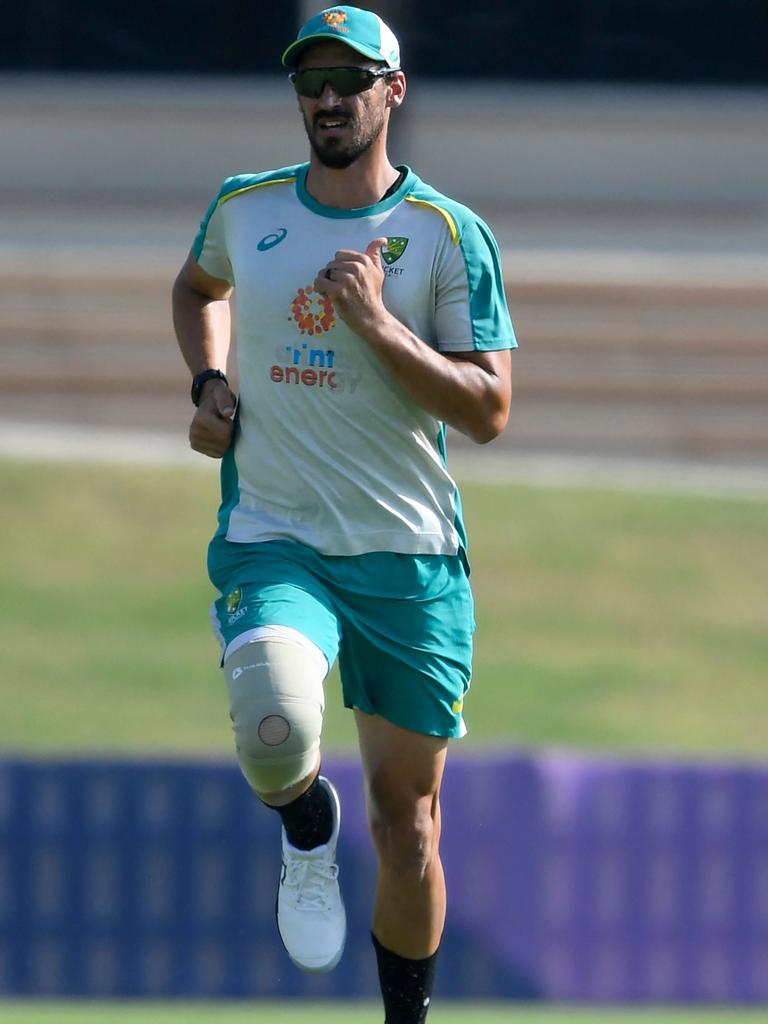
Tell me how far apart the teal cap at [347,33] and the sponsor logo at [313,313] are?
53 cm

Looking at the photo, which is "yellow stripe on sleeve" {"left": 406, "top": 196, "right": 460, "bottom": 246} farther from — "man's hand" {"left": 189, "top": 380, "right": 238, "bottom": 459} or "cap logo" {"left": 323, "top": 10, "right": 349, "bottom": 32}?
"man's hand" {"left": 189, "top": 380, "right": 238, "bottom": 459}

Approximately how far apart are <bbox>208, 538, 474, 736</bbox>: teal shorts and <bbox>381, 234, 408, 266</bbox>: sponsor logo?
70 centimetres

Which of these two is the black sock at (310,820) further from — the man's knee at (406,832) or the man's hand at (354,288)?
the man's hand at (354,288)

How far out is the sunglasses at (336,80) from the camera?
4816mm

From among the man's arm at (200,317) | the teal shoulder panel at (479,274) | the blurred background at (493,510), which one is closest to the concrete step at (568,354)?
the blurred background at (493,510)

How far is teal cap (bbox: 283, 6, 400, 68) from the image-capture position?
480 centimetres

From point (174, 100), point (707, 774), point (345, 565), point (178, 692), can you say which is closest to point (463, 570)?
point (345, 565)

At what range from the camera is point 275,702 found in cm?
473

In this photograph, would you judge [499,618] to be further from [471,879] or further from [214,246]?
[214,246]

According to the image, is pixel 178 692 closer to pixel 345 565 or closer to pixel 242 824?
pixel 242 824

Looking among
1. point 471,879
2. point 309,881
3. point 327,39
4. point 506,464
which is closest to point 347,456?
point 327,39

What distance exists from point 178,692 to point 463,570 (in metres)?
8.39

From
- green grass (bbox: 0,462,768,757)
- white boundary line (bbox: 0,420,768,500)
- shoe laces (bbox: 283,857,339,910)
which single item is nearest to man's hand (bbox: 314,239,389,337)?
shoe laces (bbox: 283,857,339,910)

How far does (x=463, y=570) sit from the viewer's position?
207 inches
